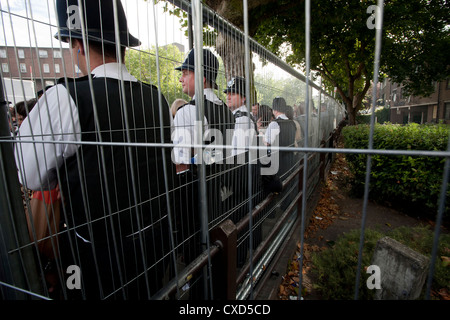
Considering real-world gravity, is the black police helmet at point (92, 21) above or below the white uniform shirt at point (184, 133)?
above

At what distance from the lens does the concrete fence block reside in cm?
215

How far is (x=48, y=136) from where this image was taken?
4.33 feet

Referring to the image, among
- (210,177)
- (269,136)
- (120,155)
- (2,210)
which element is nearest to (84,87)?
(120,155)

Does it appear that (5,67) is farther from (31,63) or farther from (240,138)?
(240,138)

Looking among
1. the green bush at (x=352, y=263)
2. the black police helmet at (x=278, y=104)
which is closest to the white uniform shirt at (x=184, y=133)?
the black police helmet at (x=278, y=104)

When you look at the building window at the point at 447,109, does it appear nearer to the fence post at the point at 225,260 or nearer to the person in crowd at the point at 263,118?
the person in crowd at the point at 263,118

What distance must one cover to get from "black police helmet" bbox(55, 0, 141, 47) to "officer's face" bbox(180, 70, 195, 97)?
57cm

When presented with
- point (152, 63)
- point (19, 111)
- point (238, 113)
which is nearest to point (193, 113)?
point (152, 63)

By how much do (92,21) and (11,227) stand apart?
4.47 feet

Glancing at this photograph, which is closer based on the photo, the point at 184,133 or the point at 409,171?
the point at 184,133

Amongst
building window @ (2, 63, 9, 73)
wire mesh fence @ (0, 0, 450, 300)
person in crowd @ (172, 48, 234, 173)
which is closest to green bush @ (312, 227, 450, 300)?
wire mesh fence @ (0, 0, 450, 300)

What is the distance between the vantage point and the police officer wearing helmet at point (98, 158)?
4.24 ft

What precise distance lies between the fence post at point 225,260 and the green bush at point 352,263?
1647 mm
